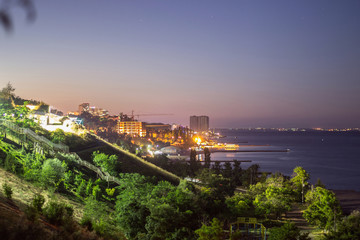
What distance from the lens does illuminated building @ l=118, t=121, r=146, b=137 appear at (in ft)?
500

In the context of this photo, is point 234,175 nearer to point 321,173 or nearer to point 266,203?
point 266,203

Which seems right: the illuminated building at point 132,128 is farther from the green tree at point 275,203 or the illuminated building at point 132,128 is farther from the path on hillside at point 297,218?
the green tree at point 275,203

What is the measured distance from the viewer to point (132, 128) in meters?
153

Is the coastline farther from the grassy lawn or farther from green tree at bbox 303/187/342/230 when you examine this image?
the grassy lawn

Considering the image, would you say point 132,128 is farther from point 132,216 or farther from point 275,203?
point 132,216

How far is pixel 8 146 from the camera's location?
26109 millimetres

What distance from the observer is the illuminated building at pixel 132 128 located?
152425mm

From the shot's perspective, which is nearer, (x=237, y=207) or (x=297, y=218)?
(x=237, y=207)

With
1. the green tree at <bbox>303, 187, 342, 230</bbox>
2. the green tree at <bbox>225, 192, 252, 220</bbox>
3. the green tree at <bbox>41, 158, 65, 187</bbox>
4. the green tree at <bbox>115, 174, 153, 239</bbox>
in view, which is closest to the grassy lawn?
the green tree at <bbox>41, 158, 65, 187</bbox>

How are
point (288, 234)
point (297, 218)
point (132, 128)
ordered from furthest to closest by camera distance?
1. point (132, 128)
2. point (297, 218)
3. point (288, 234)

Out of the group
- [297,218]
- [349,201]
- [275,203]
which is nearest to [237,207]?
[275,203]

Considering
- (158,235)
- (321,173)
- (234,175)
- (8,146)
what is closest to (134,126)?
(321,173)

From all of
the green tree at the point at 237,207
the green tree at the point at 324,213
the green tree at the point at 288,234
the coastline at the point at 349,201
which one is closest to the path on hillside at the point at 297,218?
the green tree at the point at 324,213

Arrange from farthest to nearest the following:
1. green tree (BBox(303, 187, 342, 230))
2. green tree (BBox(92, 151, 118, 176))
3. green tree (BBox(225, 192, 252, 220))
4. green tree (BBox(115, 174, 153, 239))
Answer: green tree (BBox(92, 151, 118, 176)), green tree (BBox(225, 192, 252, 220)), green tree (BBox(303, 187, 342, 230)), green tree (BBox(115, 174, 153, 239))
